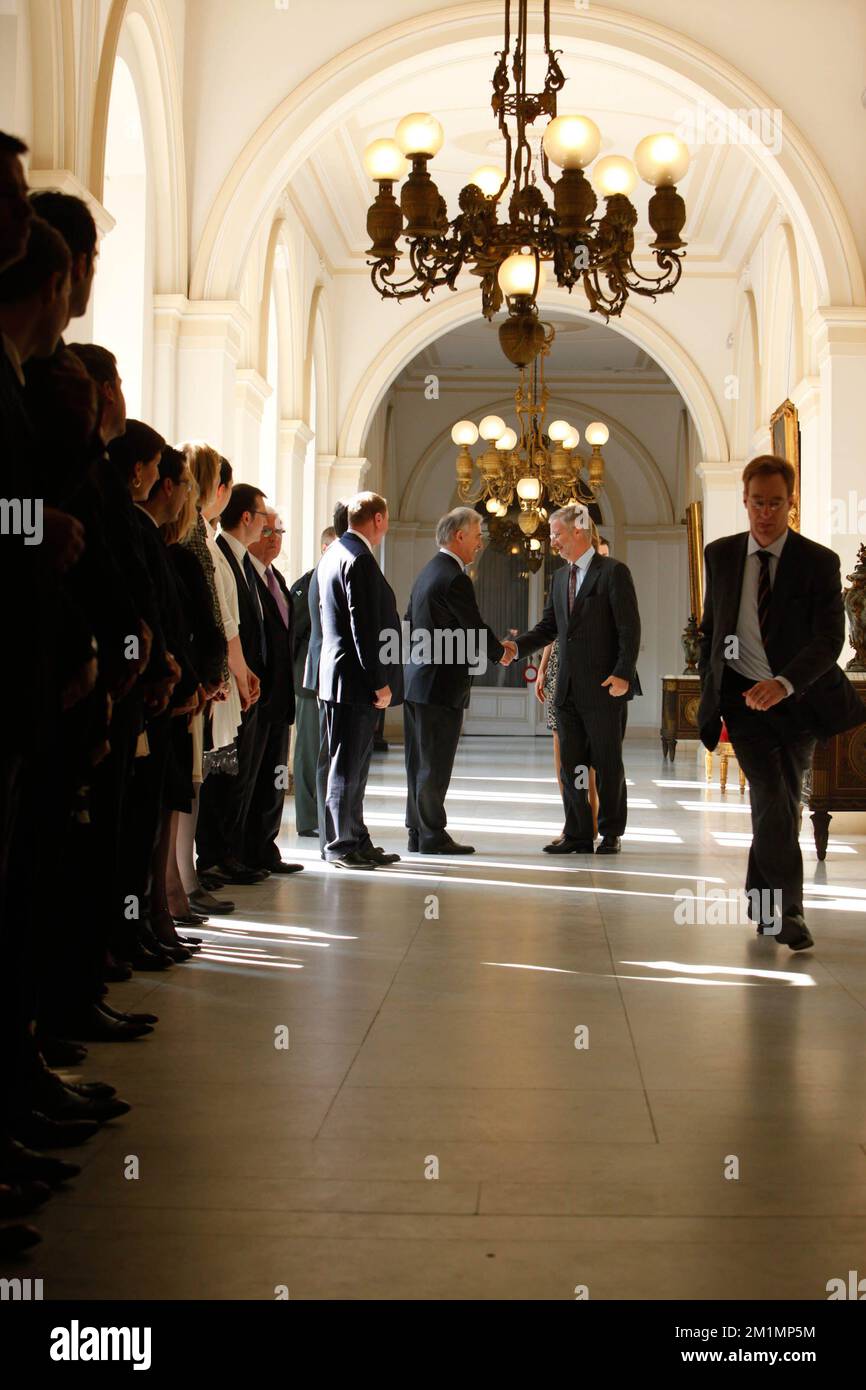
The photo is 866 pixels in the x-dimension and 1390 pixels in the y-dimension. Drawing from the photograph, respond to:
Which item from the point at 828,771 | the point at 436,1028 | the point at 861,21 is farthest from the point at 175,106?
the point at 436,1028

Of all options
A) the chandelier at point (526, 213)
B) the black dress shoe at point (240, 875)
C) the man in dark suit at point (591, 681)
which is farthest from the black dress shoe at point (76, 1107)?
the man in dark suit at point (591, 681)

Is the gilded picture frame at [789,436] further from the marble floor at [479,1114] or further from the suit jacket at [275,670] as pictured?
the marble floor at [479,1114]

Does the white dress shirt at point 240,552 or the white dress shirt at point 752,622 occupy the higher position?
the white dress shirt at point 240,552

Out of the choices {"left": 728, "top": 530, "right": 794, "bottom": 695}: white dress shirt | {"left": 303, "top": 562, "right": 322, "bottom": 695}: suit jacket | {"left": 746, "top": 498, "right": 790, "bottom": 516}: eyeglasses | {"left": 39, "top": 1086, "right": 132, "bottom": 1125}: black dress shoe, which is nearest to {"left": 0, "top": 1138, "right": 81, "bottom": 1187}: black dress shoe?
{"left": 39, "top": 1086, "right": 132, "bottom": 1125}: black dress shoe

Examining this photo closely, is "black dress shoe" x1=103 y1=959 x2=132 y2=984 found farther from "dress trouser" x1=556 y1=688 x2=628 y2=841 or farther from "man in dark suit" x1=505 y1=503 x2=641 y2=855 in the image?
"dress trouser" x1=556 y1=688 x2=628 y2=841

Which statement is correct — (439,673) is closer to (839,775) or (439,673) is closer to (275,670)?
(275,670)

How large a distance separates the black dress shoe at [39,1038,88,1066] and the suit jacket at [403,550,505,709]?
4.32 meters

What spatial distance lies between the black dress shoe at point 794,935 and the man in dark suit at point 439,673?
2.88 metres

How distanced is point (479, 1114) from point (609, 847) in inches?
190

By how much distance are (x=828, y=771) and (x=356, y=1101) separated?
5441 millimetres

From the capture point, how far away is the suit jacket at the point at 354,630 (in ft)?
22.5

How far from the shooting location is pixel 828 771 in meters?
8.08

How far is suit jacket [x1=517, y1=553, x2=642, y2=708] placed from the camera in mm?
7844
